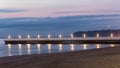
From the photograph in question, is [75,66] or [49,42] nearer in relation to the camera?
[75,66]

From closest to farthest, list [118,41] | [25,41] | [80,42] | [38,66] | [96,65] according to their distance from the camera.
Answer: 1. [96,65]
2. [38,66]
3. [118,41]
4. [80,42]
5. [25,41]

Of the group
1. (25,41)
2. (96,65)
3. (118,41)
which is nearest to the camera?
(96,65)

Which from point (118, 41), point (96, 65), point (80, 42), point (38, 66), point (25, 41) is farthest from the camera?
point (25, 41)

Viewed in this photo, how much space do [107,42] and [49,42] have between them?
18.6m

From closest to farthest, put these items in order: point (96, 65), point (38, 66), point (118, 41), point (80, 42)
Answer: point (96, 65) → point (38, 66) → point (118, 41) → point (80, 42)

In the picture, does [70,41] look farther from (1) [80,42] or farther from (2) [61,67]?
(2) [61,67]

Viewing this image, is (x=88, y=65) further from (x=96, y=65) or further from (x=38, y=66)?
(x=38, y=66)

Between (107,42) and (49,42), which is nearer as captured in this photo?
(107,42)

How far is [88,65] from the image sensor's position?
12.0m

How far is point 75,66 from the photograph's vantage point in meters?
12.0

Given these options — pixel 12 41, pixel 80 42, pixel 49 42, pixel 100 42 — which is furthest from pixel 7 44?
pixel 100 42

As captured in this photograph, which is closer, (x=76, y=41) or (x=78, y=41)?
(x=78, y=41)

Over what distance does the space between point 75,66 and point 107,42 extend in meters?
66.1

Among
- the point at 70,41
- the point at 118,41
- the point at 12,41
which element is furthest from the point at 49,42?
the point at 118,41
